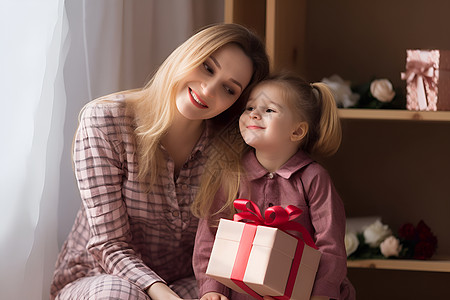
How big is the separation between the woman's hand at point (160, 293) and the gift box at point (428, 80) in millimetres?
865

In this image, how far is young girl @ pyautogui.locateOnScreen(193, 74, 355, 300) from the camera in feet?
4.11

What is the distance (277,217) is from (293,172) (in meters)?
0.16

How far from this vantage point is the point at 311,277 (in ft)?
3.89

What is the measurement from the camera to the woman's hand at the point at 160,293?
124cm

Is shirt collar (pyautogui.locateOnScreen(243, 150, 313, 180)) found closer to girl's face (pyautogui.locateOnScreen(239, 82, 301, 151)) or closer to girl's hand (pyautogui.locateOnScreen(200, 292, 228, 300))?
girl's face (pyautogui.locateOnScreen(239, 82, 301, 151))

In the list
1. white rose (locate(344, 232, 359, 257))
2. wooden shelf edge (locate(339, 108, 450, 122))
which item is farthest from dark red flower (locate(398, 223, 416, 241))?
wooden shelf edge (locate(339, 108, 450, 122))

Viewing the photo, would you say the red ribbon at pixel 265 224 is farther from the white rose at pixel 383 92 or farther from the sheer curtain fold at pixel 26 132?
the white rose at pixel 383 92

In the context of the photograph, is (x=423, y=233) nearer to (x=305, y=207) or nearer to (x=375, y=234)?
(x=375, y=234)

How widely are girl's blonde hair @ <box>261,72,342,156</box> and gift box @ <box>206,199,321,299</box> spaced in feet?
0.91

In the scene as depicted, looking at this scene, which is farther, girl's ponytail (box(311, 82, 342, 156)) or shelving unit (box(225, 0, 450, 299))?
shelving unit (box(225, 0, 450, 299))

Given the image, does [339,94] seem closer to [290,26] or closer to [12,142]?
[290,26]

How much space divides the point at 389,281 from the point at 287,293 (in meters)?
1.11

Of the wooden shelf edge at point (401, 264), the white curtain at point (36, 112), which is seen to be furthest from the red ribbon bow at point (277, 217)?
the wooden shelf edge at point (401, 264)

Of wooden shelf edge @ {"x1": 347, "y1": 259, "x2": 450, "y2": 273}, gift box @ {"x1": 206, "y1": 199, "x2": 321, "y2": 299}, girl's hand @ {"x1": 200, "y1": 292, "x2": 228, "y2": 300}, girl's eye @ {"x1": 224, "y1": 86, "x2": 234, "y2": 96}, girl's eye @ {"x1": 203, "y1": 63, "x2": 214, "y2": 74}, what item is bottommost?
wooden shelf edge @ {"x1": 347, "y1": 259, "x2": 450, "y2": 273}
